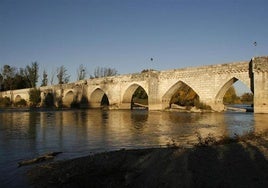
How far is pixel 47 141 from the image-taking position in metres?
13.2

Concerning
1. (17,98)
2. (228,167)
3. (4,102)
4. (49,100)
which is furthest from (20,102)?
(228,167)

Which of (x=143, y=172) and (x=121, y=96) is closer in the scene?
(x=143, y=172)

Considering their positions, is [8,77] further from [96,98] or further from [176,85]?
[176,85]

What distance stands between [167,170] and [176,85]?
32523 mm

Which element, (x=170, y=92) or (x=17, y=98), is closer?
(x=170, y=92)

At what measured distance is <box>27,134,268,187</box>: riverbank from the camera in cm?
549

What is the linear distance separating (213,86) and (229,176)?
2861 cm

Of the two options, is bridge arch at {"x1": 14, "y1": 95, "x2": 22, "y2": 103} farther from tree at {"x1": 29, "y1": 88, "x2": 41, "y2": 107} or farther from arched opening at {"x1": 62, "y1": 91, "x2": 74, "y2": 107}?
arched opening at {"x1": 62, "y1": 91, "x2": 74, "y2": 107}

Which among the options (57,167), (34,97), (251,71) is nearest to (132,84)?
(251,71)

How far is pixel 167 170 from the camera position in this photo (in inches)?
242

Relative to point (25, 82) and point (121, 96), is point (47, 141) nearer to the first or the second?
point (121, 96)

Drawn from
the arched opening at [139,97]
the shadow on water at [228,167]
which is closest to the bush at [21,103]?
the arched opening at [139,97]

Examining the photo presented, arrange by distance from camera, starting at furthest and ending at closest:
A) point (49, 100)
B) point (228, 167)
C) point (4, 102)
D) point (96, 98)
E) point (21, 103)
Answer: point (4, 102)
point (21, 103)
point (49, 100)
point (96, 98)
point (228, 167)

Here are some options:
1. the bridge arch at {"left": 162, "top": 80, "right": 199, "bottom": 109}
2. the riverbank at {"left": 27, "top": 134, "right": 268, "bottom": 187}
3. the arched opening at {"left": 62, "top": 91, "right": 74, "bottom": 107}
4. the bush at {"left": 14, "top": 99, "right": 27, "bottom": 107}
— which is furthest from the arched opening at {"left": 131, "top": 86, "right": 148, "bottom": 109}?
the riverbank at {"left": 27, "top": 134, "right": 268, "bottom": 187}
